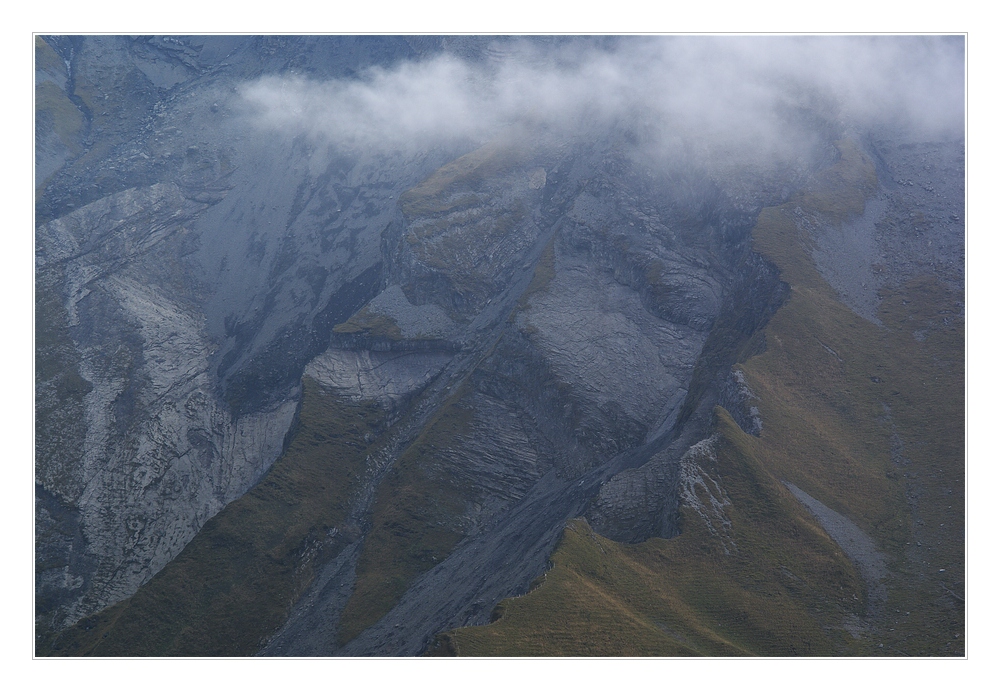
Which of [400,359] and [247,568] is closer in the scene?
[247,568]

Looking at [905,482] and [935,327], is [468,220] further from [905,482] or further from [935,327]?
[905,482]

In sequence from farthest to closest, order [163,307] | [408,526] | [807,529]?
[163,307], [408,526], [807,529]

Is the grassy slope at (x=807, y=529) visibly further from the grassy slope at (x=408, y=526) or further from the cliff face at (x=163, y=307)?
the cliff face at (x=163, y=307)

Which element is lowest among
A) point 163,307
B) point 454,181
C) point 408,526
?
point 408,526

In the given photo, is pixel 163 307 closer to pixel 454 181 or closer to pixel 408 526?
pixel 454 181

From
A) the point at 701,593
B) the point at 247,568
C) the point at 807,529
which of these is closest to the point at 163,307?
the point at 247,568

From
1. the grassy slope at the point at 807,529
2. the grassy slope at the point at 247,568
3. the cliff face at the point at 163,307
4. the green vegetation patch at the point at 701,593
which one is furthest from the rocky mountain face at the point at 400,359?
the grassy slope at the point at 807,529
